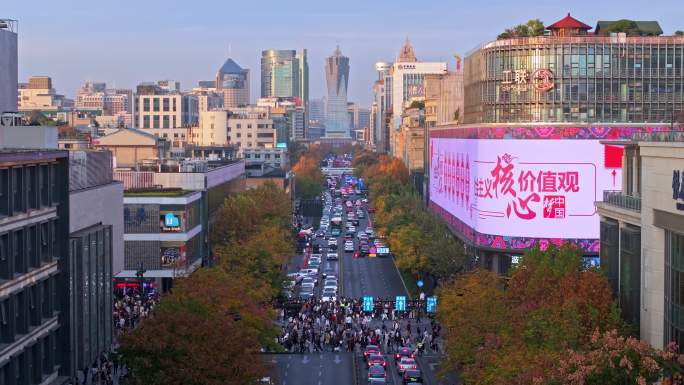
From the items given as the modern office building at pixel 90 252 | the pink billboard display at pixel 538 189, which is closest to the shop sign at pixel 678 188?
the modern office building at pixel 90 252

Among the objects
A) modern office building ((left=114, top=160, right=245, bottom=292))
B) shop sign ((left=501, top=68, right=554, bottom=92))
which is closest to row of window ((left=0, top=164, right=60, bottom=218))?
modern office building ((left=114, top=160, right=245, bottom=292))

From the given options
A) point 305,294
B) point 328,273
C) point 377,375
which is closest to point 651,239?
point 377,375

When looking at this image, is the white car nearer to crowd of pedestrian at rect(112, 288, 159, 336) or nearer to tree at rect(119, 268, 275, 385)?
crowd of pedestrian at rect(112, 288, 159, 336)

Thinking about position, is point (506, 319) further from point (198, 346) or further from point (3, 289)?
point (3, 289)

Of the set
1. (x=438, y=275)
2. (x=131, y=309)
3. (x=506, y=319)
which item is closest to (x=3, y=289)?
(x=506, y=319)

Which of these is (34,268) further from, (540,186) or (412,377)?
(540,186)

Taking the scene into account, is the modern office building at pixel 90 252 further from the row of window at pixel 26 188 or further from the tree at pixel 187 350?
the tree at pixel 187 350

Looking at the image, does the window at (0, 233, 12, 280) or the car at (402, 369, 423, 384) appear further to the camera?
the car at (402, 369, 423, 384)
